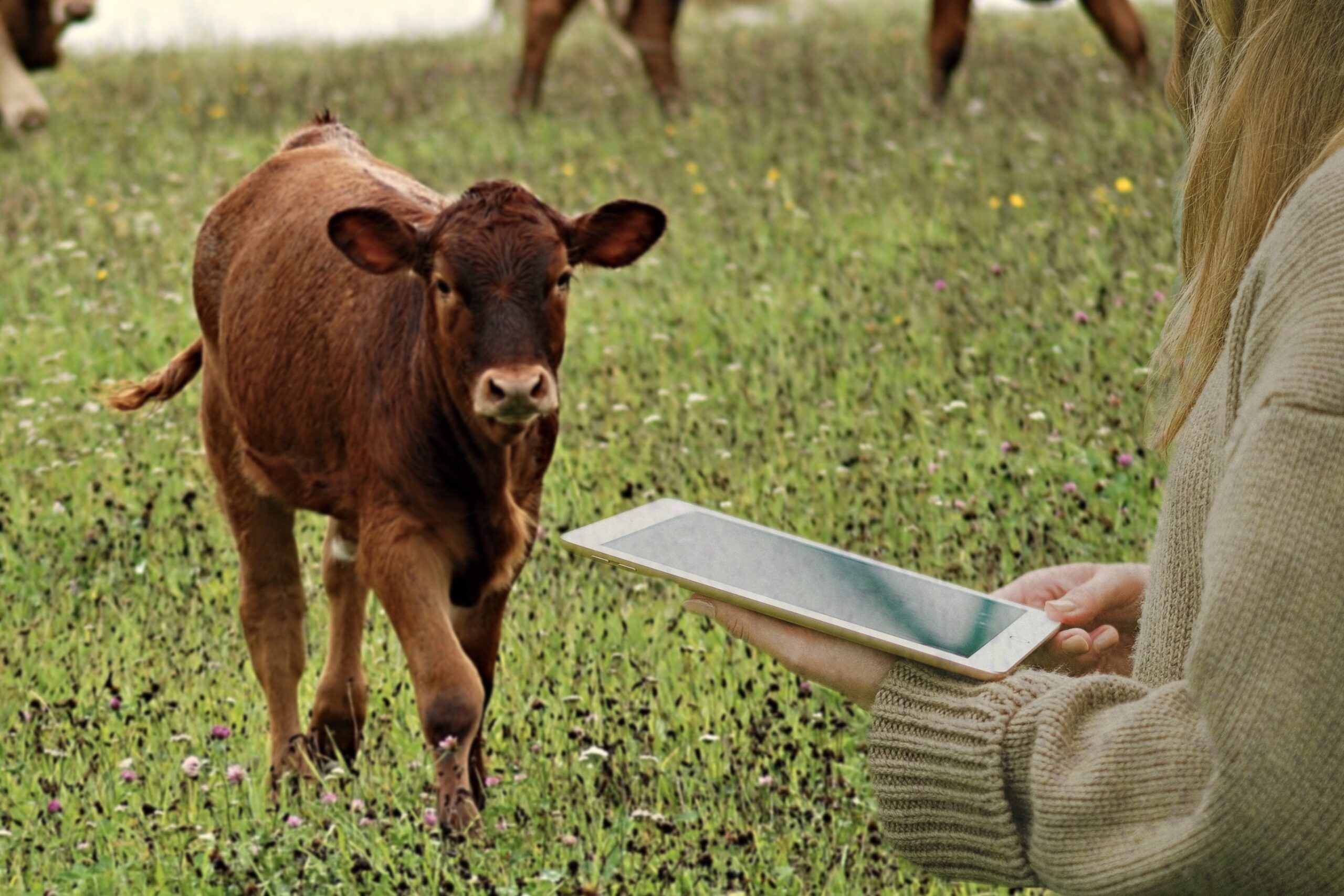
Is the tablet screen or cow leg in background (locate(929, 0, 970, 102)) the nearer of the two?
the tablet screen

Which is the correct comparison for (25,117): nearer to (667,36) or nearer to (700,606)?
(667,36)

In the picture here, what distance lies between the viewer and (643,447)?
6.92 m

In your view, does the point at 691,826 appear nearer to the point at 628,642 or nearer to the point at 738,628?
the point at 628,642

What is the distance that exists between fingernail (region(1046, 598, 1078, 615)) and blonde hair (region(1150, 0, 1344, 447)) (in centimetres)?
27

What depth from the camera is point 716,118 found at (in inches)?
476

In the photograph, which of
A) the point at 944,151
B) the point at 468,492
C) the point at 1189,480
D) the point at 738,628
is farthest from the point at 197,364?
the point at 944,151

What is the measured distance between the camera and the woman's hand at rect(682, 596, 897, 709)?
2.10 metres

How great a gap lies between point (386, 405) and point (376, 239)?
1.43 feet

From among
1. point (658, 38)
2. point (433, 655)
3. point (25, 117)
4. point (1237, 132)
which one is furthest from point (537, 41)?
point (1237, 132)

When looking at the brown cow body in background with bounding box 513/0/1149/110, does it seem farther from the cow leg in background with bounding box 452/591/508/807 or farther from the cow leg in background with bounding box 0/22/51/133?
the cow leg in background with bounding box 452/591/508/807

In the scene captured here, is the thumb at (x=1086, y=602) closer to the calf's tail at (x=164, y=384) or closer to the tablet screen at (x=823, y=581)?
the tablet screen at (x=823, y=581)

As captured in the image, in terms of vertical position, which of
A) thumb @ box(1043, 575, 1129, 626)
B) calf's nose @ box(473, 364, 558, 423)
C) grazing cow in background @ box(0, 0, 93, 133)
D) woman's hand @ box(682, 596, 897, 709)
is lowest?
grazing cow in background @ box(0, 0, 93, 133)

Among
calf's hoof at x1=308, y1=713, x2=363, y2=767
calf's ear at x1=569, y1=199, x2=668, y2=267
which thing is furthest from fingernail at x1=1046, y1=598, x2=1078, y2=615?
calf's hoof at x1=308, y1=713, x2=363, y2=767

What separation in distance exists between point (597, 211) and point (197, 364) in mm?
1845
